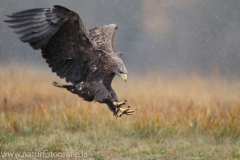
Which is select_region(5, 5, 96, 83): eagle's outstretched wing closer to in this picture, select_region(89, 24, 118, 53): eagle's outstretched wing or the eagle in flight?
the eagle in flight

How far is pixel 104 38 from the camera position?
839 centimetres

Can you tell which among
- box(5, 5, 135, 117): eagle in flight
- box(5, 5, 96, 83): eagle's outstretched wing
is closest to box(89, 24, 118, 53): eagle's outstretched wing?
box(5, 5, 135, 117): eagle in flight

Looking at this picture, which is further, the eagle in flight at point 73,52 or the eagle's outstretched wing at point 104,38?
the eagle's outstretched wing at point 104,38

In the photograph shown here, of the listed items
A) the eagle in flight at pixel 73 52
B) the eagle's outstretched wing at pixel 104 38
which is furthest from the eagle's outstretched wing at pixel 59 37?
the eagle's outstretched wing at pixel 104 38

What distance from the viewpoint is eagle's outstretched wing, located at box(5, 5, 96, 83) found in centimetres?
731

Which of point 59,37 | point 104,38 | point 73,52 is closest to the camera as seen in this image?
point 59,37

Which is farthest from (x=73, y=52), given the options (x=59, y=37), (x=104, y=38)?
(x=104, y=38)

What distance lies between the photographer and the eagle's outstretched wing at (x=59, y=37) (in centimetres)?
731

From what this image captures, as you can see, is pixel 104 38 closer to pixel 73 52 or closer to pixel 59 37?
pixel 73 52

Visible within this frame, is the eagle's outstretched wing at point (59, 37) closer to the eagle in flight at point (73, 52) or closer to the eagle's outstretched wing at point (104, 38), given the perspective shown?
the eagle in flight at point (73, 52)

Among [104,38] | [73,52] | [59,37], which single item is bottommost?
[73,52]

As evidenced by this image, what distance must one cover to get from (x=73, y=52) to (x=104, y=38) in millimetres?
737

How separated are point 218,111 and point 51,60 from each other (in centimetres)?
443

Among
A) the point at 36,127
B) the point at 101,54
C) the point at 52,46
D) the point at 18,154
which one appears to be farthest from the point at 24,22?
the point at 36,127
